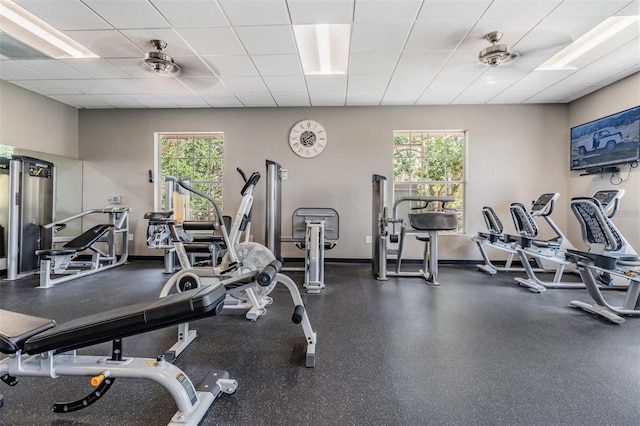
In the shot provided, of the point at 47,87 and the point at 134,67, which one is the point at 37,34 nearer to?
the point at 134,67

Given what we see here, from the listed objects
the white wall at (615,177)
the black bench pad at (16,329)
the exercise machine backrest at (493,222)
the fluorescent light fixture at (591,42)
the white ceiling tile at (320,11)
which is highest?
the fluorescent light fixture at (591,42)

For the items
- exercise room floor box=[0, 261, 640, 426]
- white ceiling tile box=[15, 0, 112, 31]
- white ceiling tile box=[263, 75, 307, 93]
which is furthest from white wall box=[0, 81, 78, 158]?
white ceiling tile box=[263, 75, 307, 93]

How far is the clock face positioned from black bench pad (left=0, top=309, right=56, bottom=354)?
4045mm

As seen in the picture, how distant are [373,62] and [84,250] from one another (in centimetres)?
470

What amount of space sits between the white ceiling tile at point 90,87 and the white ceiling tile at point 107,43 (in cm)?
100

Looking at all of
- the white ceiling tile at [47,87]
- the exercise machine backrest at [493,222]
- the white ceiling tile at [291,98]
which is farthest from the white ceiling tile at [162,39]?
the exercise machine backrest at [493,222]

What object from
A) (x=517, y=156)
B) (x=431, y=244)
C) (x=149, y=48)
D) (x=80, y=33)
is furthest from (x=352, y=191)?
(x=80, y=33)

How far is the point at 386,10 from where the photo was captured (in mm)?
2443

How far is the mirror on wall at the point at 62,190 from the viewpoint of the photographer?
12.9ft

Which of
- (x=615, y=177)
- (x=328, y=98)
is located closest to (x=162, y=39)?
(x=328, y=98)

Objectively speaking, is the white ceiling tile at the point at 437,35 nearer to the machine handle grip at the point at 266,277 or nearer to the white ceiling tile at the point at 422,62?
the white ceiling tile at the point at 422,62

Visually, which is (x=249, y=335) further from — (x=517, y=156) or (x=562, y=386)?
(x=517, y=156)

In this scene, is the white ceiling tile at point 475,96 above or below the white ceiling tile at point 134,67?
above

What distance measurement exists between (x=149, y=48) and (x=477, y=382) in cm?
434
